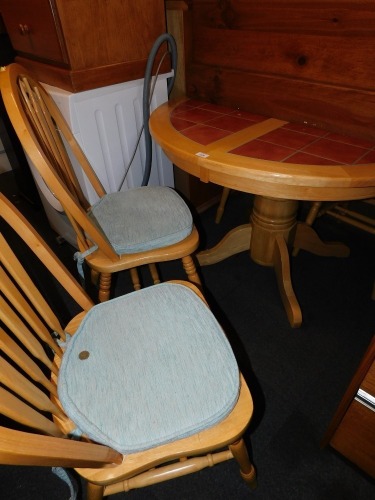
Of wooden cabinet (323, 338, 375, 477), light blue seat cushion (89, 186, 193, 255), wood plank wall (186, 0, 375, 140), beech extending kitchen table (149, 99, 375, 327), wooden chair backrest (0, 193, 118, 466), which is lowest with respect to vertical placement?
wooden cabinet (323, 338, 375, 477)

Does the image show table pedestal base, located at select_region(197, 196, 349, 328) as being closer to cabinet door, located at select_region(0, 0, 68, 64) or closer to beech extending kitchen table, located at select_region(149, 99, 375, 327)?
beech extending kitchen table, located at select_region(149, 99, 375, 327)

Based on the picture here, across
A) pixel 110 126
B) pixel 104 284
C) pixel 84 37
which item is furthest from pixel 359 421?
pixel 84 37

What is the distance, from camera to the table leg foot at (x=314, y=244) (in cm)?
154

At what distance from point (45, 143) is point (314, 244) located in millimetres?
1270

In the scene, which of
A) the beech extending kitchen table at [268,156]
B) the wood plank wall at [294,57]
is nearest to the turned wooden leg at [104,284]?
the beech extending kitchen table at [268,156]

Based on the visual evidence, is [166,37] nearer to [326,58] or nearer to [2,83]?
[326,58]

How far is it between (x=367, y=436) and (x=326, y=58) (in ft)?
3.49

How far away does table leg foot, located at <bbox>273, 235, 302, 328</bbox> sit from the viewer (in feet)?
4.21

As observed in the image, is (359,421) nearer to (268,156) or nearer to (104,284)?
(268,156)

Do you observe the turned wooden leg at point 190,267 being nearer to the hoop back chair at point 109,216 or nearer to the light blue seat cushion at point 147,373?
the hoop back chair at point 109,216

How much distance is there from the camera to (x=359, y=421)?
777 millimetres

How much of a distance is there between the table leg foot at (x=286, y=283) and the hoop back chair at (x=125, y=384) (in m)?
0.66

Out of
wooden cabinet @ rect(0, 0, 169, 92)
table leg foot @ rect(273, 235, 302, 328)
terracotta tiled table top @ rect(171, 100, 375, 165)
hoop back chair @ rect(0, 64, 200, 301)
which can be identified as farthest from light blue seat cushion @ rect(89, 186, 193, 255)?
table leg foot @ rect(273, 235, 302, 328)

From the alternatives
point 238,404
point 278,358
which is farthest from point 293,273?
point 238,404
